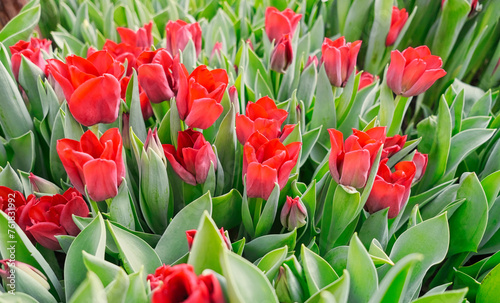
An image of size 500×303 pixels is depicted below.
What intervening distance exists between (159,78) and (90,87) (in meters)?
0.12

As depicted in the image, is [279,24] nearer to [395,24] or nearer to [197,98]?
[395,24]

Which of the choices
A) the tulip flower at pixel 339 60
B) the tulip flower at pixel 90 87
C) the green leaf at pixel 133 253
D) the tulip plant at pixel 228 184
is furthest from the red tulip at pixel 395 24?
the green leaf at pixel 133 253

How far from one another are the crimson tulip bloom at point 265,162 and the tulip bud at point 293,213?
32mm

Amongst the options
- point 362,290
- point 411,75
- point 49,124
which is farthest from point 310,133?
point 49,124

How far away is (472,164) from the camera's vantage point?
91cm

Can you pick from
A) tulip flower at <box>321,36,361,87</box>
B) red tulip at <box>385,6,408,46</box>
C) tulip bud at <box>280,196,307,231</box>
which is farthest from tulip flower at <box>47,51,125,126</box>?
red tulip at <box>385,6,408,46</box>

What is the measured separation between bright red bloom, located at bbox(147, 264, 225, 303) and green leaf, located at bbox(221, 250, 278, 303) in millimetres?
15

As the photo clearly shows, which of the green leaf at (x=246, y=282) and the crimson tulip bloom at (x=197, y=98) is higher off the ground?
the crimson tulip bloom at (x=197, y=98)

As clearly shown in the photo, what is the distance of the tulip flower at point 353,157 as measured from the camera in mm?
528

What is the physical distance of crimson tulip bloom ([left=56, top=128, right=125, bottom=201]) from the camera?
1.60 ft

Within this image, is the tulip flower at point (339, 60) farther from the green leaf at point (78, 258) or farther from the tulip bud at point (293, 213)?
the green leaf at point (78, 258)

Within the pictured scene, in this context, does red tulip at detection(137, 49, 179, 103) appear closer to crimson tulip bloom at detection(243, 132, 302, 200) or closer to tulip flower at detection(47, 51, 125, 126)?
tulip flower at detection(47, 51, 125, 126)

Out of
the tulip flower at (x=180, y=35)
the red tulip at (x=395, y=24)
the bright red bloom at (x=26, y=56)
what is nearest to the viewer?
the bright red bloom at (x=26, y=56)

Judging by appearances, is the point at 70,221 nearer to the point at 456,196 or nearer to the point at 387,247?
the point at 387,247
